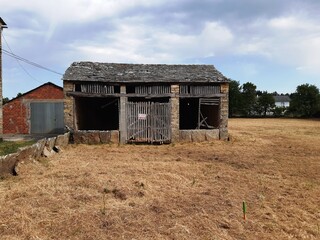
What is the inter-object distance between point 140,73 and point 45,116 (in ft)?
31.0

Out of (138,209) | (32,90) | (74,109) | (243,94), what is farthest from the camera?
(243,94)

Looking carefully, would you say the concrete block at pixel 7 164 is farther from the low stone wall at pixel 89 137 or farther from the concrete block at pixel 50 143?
the low stone wall at pixel 89 137

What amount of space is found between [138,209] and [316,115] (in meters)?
51.9

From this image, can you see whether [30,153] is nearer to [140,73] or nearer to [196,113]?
[140,73]

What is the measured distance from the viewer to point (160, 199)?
280 inches

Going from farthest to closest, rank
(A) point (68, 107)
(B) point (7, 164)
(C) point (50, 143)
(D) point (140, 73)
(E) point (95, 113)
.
→ (E) point (95, 113)
(D) point (140, 73)
(A) point (68, 107)
(C) point (50, 143)
(B) point (7, 164)

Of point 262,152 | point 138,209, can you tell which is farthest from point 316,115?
point 138,209

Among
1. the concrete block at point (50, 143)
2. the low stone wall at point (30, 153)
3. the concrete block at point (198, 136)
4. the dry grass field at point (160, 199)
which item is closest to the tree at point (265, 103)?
the concrete block at point (198, 136)

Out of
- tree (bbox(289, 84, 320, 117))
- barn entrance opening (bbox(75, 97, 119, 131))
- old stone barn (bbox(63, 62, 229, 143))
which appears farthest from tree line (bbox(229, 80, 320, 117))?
old stone barn (bbox(63, 62, 229, 143))

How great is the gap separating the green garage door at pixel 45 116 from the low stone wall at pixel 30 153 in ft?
32.4

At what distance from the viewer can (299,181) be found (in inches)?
357

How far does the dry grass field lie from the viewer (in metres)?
5.43

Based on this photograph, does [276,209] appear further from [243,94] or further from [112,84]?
[243,94]

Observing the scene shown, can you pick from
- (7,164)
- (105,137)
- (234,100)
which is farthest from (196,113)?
(234,100)
